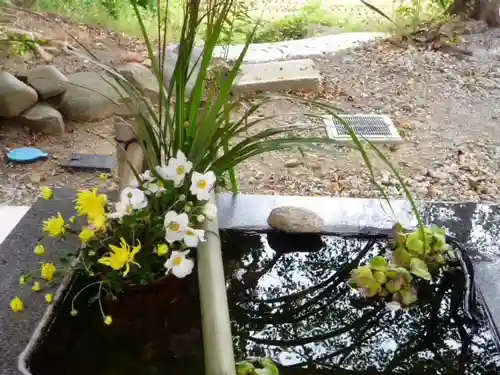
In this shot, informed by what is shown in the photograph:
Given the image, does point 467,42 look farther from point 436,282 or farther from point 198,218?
point 198,218

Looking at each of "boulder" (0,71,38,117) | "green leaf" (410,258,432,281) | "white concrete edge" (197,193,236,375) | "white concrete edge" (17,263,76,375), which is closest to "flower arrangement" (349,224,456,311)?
"green leaf" (410,258,432,281)

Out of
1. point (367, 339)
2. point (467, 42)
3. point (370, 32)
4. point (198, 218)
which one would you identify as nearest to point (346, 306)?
point (367, 339)

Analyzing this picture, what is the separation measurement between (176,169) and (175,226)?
11cm

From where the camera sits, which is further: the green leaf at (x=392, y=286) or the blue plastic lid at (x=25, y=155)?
the blue plastic lid at (x=25, y=155)

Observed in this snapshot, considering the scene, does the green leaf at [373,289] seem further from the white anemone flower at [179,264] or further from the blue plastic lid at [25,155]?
the blue plastic lid at [25,155]

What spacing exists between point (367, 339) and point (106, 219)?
0.53m

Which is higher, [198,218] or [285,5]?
[198,218]

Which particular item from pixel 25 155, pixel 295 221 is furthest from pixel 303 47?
pixel 295 221

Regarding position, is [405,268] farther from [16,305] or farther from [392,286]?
[16,305]

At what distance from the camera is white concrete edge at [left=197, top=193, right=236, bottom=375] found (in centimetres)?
89

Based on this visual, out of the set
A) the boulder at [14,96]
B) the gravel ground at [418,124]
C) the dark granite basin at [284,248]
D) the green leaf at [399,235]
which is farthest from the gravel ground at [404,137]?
the green leaf at [399,235]

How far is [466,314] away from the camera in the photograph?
1193mm

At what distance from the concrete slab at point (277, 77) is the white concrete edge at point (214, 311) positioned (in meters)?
2.23

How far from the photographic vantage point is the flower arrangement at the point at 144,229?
1.05m
